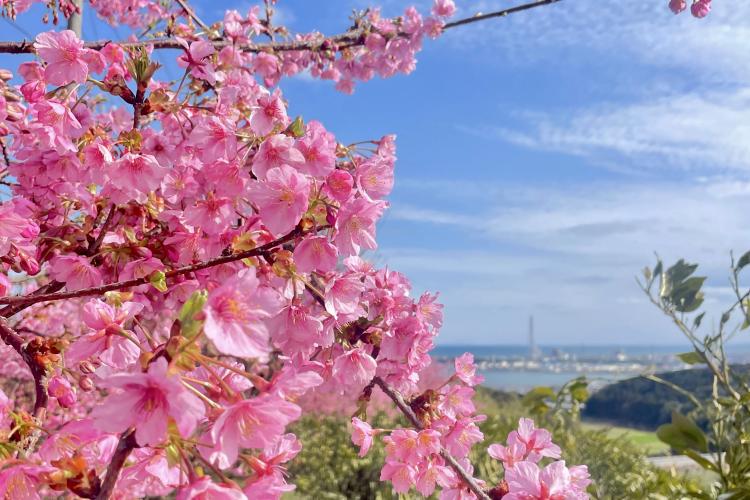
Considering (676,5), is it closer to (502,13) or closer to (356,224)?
(502,13)

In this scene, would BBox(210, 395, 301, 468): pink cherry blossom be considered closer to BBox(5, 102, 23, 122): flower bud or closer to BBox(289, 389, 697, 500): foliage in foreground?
BBox(5, 102, 23, 122): flower bud

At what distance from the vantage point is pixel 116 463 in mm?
618

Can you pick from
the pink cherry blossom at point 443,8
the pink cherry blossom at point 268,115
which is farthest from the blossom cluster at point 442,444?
the pink cherry blossom at point 443,8

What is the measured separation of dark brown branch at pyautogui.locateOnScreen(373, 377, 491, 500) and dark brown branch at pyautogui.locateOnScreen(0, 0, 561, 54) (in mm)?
1113

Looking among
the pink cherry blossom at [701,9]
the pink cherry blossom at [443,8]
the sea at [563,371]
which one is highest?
the pink cherry blossom at [443,8]

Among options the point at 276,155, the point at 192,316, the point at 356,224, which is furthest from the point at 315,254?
the point at 192,316

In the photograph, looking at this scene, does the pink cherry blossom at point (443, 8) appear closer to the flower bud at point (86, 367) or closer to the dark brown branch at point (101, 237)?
the dark brown branch at point (101, 237)

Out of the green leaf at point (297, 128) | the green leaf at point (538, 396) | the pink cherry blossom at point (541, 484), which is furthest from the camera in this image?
the green leaf at point (538, 396)

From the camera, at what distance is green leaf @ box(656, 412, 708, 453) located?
77.7 inches

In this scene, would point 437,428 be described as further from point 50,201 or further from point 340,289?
point 50,201

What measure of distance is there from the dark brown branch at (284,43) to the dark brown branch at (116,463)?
50.7 inches

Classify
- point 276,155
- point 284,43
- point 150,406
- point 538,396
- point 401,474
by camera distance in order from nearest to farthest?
point 150,406
point 276,155
point 401,474
point 284,43
point 538,396

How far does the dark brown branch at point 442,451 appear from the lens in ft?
3.83

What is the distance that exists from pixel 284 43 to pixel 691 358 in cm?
218
